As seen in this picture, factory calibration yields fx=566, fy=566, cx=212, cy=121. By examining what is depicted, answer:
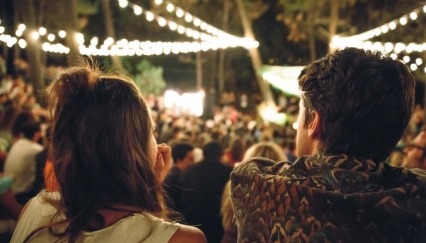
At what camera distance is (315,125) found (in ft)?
5.43

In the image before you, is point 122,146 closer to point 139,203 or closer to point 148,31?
point 139,203

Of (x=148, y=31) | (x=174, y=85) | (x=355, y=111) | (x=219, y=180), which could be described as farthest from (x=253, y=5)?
(x=355, y=111)

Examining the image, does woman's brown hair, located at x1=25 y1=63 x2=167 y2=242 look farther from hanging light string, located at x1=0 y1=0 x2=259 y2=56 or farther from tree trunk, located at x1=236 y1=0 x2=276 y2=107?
tree trunk, located at x1=236 y1=0 x2=276 y2=107

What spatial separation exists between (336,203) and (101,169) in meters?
0.65

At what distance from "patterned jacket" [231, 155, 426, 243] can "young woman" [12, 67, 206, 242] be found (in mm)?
218

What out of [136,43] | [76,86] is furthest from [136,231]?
[136,43]

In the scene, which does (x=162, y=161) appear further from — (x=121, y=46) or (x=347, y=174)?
(x=121, y=46)

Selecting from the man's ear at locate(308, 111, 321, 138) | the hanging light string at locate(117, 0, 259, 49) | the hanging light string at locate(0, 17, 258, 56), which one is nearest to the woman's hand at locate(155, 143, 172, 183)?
the man's ear at locate(308, 111, 321, 138)

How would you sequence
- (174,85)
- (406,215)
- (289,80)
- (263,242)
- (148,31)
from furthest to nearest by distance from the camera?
(174,85), (148,31), (289,80), (263,242), (406,215)

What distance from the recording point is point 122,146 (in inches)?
61.6

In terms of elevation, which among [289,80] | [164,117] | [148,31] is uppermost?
[148,31]

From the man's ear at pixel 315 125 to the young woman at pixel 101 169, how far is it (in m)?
0.44

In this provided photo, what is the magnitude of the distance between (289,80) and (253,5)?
9.15m

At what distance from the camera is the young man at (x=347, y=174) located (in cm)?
151
